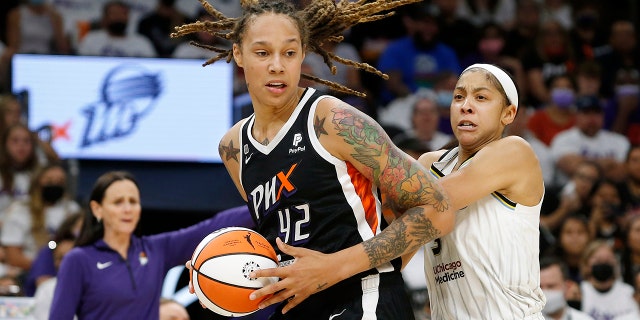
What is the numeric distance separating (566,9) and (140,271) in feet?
26.5

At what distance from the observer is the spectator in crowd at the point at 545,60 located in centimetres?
1171

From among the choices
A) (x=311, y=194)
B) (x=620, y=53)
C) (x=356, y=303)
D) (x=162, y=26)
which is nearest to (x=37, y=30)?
(x=162, y=26)

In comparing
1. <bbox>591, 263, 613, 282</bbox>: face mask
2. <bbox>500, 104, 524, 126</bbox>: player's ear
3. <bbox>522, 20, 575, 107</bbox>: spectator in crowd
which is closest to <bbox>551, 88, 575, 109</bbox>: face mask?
<bbox>522, 20, 575, 107</bbox>: spectator in crowd

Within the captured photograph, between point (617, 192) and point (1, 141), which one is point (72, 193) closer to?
point (1, 141)

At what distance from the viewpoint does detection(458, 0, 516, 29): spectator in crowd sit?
12602mm

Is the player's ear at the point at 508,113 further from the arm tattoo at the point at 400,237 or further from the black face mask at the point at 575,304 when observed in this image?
the black face mask at the point at 575,304

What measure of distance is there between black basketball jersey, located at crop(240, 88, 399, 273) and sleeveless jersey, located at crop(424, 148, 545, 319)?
400 mm

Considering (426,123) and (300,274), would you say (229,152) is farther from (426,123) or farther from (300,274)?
(426,123)

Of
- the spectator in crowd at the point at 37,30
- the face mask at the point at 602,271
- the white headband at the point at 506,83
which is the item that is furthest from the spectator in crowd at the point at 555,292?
the spectator in crowd at the point at 37,30

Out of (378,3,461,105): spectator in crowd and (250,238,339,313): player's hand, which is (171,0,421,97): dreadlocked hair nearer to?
(250,238,339,313): player's hand

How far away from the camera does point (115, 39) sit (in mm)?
11055

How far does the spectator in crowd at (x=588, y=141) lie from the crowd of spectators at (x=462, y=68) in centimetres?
1

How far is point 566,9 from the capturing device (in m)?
12.9

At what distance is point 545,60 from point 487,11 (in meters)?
1.12
